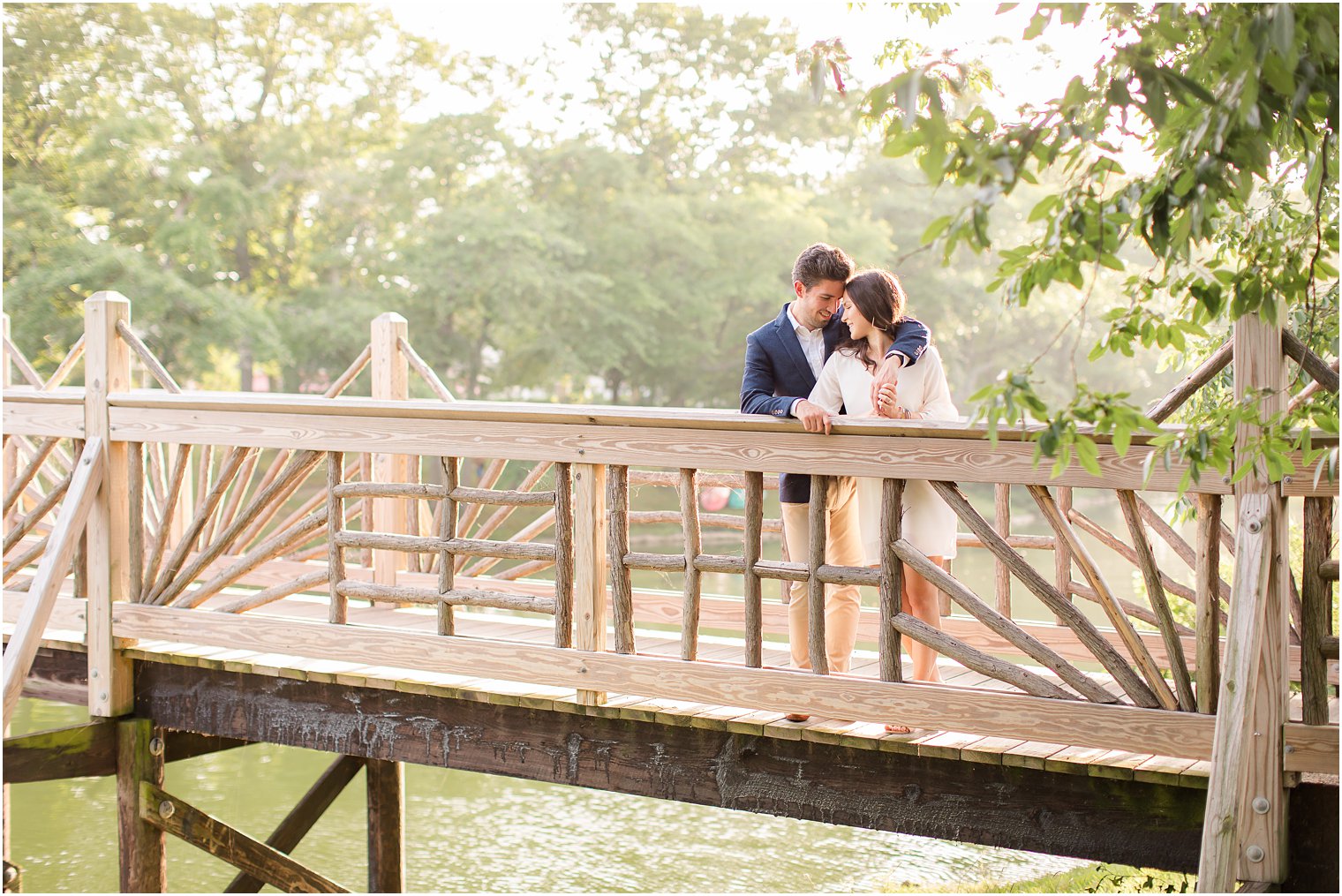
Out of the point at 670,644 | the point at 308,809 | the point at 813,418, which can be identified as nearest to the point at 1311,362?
the point at 813,418

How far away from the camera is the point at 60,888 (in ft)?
31.4

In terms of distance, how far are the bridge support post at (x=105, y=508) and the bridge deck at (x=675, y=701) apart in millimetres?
159

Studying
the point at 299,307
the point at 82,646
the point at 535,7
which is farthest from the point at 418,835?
the point at 535,7

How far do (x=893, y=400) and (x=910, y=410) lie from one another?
13cm

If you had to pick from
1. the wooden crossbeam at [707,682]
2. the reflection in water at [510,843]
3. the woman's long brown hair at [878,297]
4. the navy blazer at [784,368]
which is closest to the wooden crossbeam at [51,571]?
the wooden crossbeam at [707,682]

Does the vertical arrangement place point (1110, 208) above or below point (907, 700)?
above

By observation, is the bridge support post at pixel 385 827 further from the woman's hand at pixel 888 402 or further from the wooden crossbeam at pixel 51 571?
the woman's hand at pixel 888 402

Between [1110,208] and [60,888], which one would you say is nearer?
[1110,208]

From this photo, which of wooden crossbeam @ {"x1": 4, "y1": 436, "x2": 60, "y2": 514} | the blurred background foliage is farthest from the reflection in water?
the blurred background foliage

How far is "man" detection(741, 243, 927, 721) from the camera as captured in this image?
4.15 metres

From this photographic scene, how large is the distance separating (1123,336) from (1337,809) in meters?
1.65

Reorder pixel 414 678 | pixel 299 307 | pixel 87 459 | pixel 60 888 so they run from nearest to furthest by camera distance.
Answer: pixel 414 678, pixel 87 459, pixel 60 888, pixel 299 307

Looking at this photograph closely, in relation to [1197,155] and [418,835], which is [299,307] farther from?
[1197,155]

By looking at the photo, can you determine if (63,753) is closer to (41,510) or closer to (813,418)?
(41,510)
